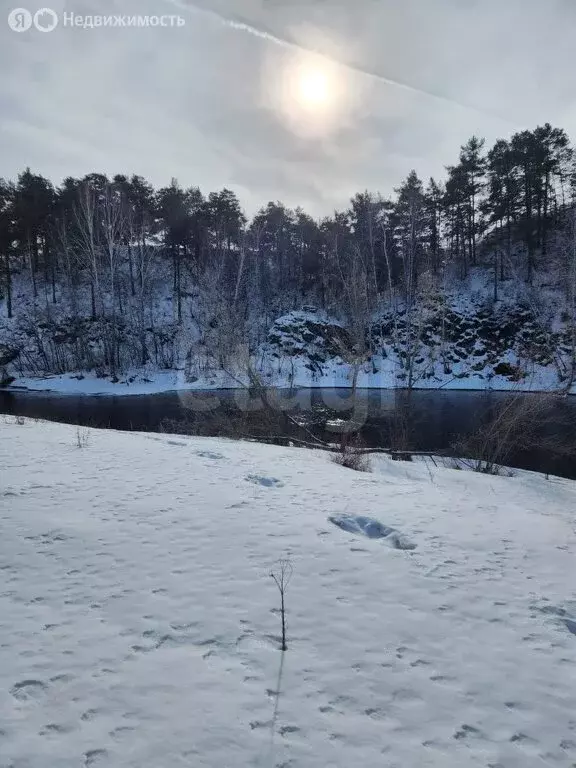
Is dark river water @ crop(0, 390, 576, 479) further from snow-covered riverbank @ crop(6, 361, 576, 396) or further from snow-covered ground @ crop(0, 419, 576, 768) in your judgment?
snow-covered ground @ crop(0, 419, 576, 768)

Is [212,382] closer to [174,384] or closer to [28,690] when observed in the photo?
[174,384]

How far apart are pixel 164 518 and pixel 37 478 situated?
3.06 meters

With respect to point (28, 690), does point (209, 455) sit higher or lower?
higher

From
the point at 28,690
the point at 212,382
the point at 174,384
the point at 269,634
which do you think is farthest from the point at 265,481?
the point at 174,384

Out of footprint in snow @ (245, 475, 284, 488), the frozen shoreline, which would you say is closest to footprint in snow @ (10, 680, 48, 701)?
footprint in snow @ (245, 475, 284, 488)

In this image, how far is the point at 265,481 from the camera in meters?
8.84

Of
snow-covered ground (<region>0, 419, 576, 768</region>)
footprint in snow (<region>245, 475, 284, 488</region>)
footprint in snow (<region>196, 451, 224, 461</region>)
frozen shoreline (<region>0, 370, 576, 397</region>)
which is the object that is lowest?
snow-covered ground (<region>0, 419, 576, 768</region>)

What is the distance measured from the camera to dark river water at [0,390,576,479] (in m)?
16.4

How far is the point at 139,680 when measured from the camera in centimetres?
309

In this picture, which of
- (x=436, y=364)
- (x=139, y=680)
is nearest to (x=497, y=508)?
(x=139, y=680)

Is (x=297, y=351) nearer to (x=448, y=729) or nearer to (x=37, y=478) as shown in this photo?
(x=37, y=478)

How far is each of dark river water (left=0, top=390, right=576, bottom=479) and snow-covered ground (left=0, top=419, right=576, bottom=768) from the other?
9570mm

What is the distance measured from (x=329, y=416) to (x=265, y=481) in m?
13.9

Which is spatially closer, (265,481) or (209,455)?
(265,481)
